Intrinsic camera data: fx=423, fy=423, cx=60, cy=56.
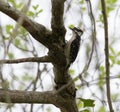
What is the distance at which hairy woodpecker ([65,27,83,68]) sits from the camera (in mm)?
2482

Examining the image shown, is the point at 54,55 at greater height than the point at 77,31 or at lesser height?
lesser

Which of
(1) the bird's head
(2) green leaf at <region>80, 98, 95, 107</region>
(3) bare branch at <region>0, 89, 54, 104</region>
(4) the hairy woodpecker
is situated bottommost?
(2) green leaf at <region>80, 98, 95, 107</region>

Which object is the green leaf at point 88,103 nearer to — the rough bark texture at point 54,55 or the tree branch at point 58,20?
the rough bark texture at point 54,55

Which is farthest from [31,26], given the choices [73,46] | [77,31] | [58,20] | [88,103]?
[88,103]

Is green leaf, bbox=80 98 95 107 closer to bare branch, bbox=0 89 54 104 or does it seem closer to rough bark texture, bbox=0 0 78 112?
rough bark texture, bbox=0 0 78 112

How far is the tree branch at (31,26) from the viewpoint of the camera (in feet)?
7.40

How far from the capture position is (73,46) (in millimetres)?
2518

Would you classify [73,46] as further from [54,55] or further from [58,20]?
[58,20]

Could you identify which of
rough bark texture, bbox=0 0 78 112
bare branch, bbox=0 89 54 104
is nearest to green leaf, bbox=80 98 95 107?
rough bark texture, bbox=0 0 78 112

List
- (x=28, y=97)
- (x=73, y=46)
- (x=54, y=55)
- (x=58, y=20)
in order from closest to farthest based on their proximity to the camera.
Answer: (x=58, y=20), (x=54, y=55), (x=73, y=46), (x=28, y=97)

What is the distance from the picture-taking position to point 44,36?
2.35 m

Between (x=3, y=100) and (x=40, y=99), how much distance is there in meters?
0.23

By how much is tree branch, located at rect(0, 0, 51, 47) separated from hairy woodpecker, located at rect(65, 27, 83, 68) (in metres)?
0.16

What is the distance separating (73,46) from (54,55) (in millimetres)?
165
